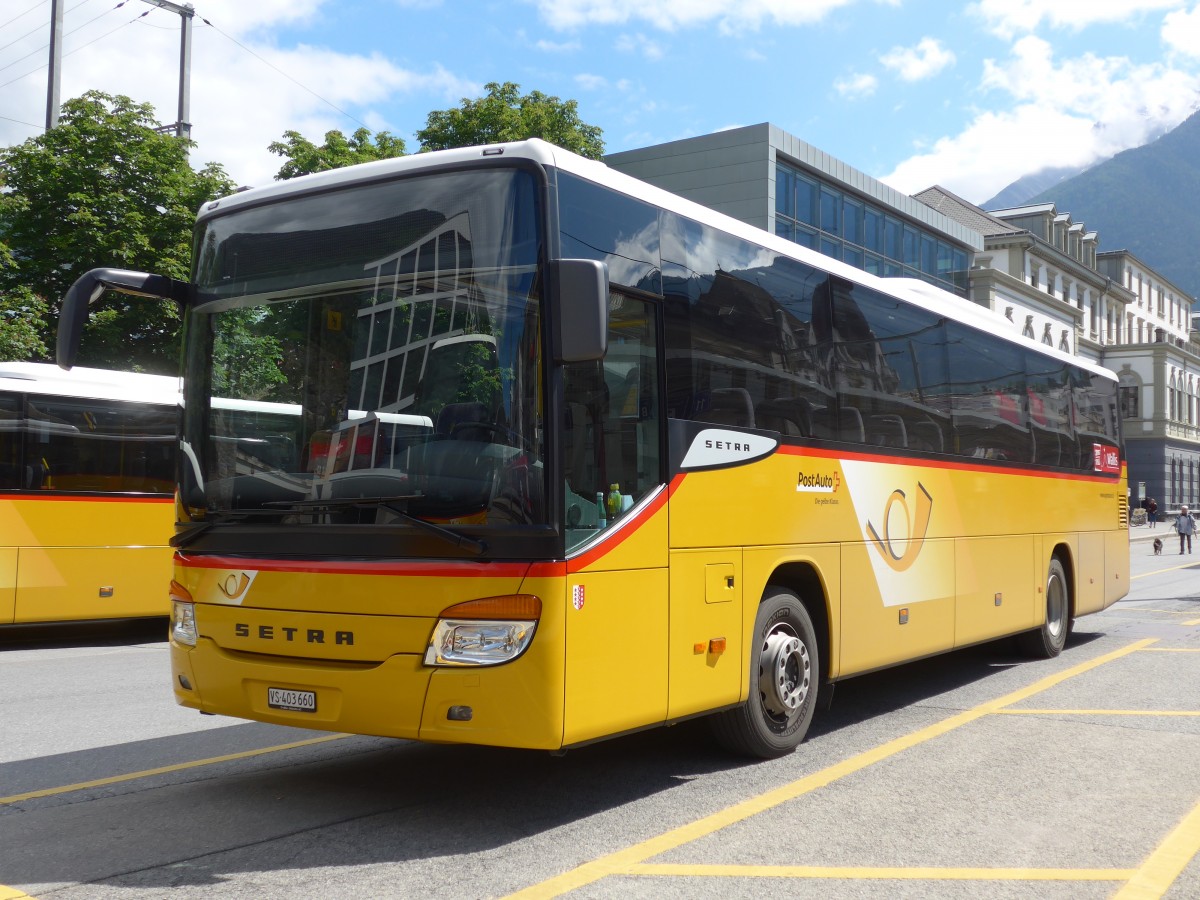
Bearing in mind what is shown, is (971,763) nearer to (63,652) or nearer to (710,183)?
(63,652)

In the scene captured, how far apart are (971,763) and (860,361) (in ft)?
9.09

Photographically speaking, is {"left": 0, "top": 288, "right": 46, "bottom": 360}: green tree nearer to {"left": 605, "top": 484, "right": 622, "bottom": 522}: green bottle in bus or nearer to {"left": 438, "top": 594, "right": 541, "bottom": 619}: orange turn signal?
{"left": 605, "top": 484, "right": 622, "bottom": 522}: green bottle in bus

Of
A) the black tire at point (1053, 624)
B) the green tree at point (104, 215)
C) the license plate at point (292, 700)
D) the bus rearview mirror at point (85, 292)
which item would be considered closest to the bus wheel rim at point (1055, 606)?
the black tire at point (1053, 624)

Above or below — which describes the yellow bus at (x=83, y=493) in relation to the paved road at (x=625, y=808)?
above

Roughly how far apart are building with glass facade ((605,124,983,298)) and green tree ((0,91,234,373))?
17.5 m

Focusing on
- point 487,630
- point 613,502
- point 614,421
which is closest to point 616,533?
point 613,502

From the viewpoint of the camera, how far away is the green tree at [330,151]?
27.8 m

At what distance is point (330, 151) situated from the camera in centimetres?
2858

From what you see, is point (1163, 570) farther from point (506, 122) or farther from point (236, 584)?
point (236, 584)

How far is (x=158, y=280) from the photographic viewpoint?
6258 mm

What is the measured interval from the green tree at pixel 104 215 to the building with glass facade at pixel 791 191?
57.5 ft

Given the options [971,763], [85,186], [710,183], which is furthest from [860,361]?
[710,183]

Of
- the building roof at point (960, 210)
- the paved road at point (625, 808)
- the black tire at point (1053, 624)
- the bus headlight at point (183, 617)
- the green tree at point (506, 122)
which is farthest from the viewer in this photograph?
the building roof at point (960, 210)

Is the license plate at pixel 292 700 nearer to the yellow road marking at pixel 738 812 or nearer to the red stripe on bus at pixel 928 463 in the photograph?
the yellow road marking at pixel 738 812
